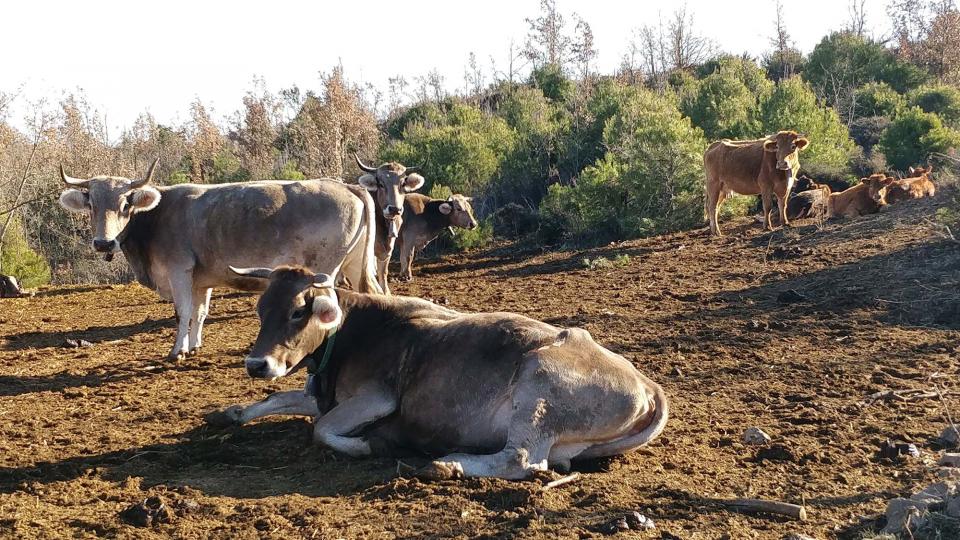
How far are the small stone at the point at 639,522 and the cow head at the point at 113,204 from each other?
647 centimetres

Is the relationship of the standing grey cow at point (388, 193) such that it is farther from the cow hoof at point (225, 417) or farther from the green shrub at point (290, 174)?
the cow hoof at point (225, 417)

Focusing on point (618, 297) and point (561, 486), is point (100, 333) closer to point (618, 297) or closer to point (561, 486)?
point (618, 297)

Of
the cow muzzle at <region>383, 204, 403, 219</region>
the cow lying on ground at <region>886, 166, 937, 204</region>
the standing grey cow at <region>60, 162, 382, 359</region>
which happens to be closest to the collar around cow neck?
the standing grey cow at <region>60, 162, 382, 359</region>

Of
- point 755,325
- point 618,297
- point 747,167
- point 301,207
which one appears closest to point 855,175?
point 747,167

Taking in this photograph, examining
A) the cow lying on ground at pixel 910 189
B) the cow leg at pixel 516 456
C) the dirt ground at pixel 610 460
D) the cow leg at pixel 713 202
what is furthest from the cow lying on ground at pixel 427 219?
the cow leg at pixel 516 456

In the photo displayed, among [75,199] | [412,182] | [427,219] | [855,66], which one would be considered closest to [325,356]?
[75,199]

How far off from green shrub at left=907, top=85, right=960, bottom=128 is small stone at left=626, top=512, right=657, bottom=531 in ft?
75.2

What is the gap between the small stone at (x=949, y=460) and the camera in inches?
197

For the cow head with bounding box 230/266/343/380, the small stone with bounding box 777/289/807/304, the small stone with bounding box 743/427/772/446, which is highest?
the cow head with bounding box 230/266/343/380

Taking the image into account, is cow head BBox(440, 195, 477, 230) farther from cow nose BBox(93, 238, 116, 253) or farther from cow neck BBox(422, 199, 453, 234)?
cow nose BBox(93, 238, 116, 253)

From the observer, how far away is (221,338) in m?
10.4

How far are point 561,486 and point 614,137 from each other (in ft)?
56.0

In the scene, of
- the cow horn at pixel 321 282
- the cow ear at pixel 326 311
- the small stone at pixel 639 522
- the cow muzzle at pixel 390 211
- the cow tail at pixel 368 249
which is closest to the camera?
the small stone at pixel 639 522

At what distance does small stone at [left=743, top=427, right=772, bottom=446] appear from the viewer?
572cm
